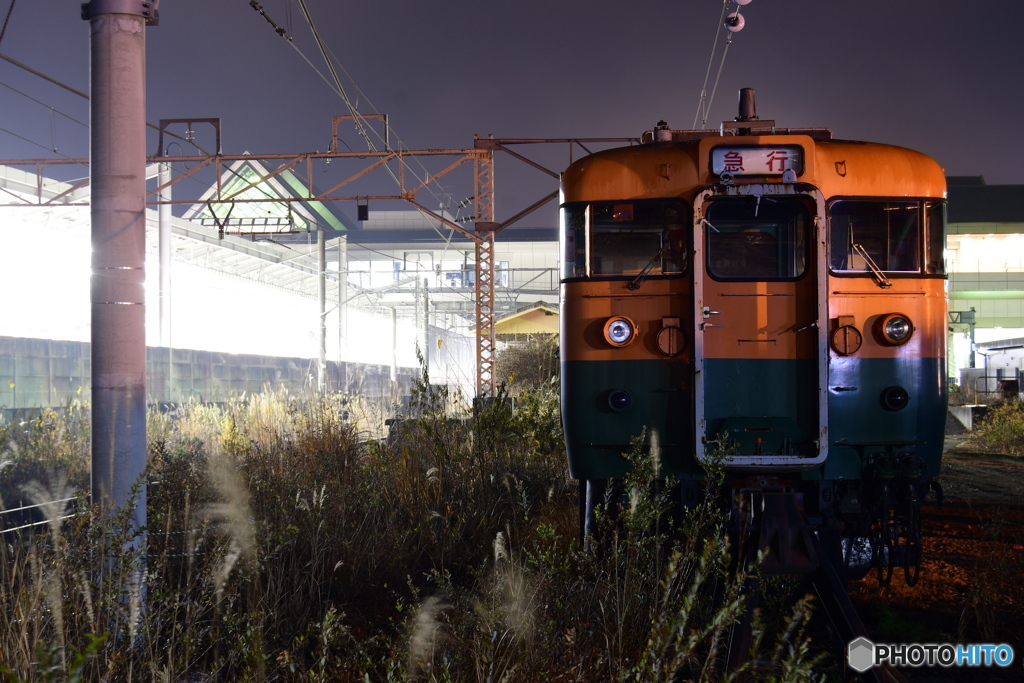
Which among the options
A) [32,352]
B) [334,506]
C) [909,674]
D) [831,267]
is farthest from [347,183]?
[909,674]

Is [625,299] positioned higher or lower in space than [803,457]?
higher

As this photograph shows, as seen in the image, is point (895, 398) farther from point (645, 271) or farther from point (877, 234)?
point (645, 271)

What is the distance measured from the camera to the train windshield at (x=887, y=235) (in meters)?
5.61

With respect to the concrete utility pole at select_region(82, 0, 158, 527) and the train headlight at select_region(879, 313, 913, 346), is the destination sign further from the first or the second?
the concrete utility pole at select_region(82, 0, 158, 527)

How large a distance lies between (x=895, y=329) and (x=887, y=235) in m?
0.64

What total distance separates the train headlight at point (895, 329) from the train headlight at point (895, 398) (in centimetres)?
30

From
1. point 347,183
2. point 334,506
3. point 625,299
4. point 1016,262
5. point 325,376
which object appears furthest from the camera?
point 1016,262

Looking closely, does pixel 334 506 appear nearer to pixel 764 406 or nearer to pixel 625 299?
pixel 625 299

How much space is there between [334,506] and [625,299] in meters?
2.62

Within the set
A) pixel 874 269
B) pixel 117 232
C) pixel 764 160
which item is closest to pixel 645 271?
pixel 764 160

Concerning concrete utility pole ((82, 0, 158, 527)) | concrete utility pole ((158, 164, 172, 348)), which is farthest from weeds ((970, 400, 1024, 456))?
concrete utility pole ((158, 164, 172, 348))

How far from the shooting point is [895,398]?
17.9 feet

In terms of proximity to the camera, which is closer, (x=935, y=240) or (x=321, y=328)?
(x=935, y=240)

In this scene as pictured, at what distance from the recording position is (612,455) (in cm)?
570
